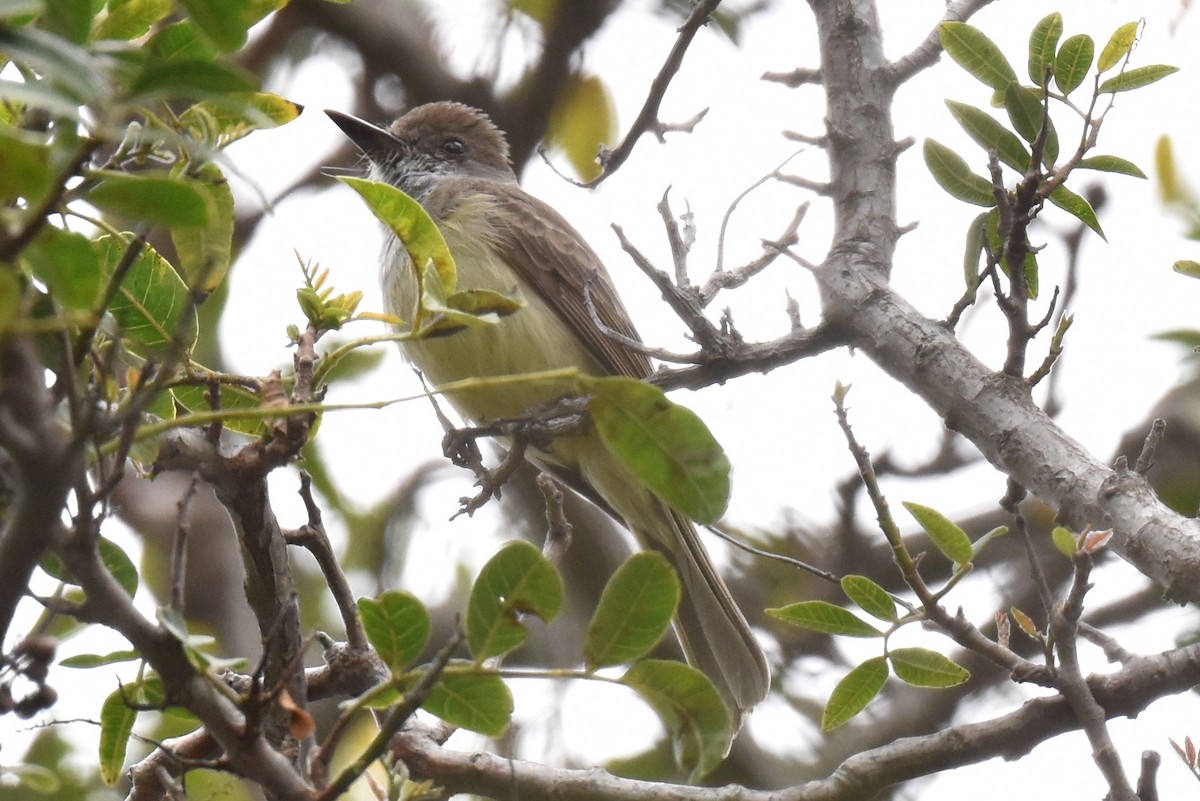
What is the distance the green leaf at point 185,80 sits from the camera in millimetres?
1217

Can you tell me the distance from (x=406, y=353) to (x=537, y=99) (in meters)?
2.21

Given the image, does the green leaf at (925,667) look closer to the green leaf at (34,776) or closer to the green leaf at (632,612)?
the green leaf at (632,612)

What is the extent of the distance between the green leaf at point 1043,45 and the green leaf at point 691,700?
1.55 m

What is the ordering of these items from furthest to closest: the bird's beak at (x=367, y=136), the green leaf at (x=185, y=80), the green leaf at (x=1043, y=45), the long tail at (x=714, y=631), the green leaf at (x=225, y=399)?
the bird's beak at (x=367, y=136) < the long tail at (x=714, y=631) < the green leaf at (x=1043, y=45) < the green leaf at (x=225, y=399) < the green leaf at (x=185, y=80)

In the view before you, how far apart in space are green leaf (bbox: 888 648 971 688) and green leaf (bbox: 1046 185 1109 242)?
964mm

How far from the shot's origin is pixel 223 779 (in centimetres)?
336

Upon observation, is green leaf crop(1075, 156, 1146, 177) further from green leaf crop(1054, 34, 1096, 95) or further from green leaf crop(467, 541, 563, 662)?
green leaf crop(467, 541, 563, 662)

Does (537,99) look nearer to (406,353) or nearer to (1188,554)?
(406,353)

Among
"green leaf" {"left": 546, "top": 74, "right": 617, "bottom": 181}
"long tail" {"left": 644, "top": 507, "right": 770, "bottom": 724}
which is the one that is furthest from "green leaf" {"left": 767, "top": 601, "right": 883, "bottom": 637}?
"green leaf" {"left": 546, "top": 74, "right": 617, "bottom": 181}

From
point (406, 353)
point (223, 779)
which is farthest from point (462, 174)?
point (223, 779)

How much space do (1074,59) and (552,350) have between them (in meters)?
2.65

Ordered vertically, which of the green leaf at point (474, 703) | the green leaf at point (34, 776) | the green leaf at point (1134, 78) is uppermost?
the green leaf at point (1134, 78)

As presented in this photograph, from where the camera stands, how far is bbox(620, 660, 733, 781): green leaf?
1785 mm

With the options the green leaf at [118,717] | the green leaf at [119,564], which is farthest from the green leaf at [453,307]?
the green leaf at [118,717]
